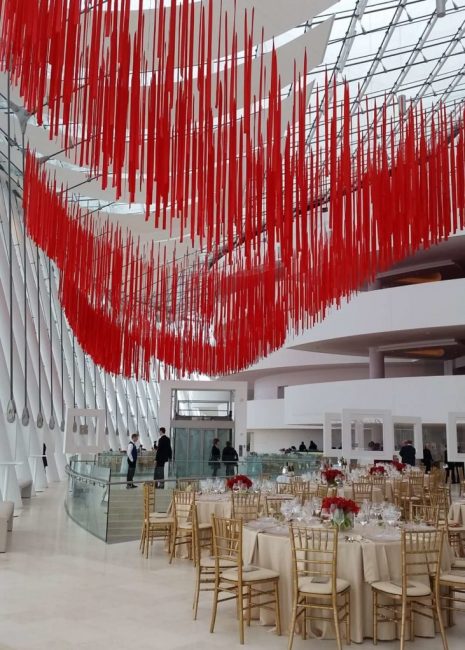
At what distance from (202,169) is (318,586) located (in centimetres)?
356

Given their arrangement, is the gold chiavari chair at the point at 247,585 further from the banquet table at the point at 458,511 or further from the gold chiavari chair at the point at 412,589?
the banquet table at the point at 458,511

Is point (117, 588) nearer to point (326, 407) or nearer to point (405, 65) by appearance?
point (405, 65)

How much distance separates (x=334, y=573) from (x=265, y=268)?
6.88m

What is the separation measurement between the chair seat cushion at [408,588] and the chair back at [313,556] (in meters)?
0.43

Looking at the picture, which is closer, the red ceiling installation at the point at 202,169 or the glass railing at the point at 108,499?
the red ceiling installation at the point at 202,169

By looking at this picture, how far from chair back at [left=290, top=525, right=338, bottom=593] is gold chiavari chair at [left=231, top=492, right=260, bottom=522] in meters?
1.47

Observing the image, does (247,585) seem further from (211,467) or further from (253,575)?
(211,467)

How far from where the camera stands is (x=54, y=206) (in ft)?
28.6

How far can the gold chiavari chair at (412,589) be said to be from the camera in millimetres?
5418

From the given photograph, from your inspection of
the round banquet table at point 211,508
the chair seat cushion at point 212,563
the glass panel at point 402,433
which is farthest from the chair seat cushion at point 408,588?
the glass panel at point 402,433

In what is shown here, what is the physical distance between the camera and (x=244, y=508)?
8.16 meters

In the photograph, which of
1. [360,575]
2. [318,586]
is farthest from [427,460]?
[318,586]

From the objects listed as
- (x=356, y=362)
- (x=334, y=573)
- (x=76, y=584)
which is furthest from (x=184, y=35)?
(x=356, y=362)

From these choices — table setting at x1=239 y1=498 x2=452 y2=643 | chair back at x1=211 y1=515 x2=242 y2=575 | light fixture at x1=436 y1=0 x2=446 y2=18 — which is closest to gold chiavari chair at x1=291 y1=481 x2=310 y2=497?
chair back at x1=211 y1=515 x2=242 y2=575
